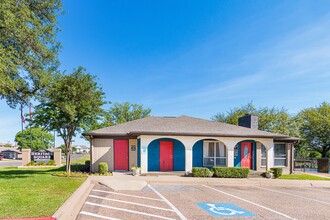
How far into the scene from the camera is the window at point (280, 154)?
19.3 m

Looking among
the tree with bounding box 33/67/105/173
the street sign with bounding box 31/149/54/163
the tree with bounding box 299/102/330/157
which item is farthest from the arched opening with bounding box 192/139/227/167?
the tree with bounding box 299/102/330/157

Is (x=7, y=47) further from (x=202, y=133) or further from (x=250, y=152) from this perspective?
(x=250, y=152)

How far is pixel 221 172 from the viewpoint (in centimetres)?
1553

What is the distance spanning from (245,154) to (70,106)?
1439 cm

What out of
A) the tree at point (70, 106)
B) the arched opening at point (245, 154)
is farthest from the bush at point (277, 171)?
the tree at point (70, 106)

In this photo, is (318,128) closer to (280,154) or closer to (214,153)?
(280,154)

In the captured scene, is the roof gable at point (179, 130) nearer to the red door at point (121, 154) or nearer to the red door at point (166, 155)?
the red door at point (121, 154)

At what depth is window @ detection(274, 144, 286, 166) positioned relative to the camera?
63.2 feet

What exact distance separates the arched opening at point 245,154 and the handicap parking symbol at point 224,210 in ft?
35.0

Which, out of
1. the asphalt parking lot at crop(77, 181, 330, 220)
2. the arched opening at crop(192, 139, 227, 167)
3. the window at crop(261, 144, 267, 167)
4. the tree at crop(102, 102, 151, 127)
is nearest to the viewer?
the asphalt parking lot at crop(77, 181, 330, 220)

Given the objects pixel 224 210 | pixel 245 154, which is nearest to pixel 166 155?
pixel 245 154

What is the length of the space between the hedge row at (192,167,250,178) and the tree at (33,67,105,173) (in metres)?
8.55

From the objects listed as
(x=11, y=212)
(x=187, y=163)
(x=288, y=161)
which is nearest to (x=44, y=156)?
(x=187, y=163)

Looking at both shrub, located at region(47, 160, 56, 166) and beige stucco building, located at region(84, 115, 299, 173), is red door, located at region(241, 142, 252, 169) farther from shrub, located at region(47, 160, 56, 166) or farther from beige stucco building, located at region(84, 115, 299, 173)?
shrub, located at region(47, 160, 56, 166)
